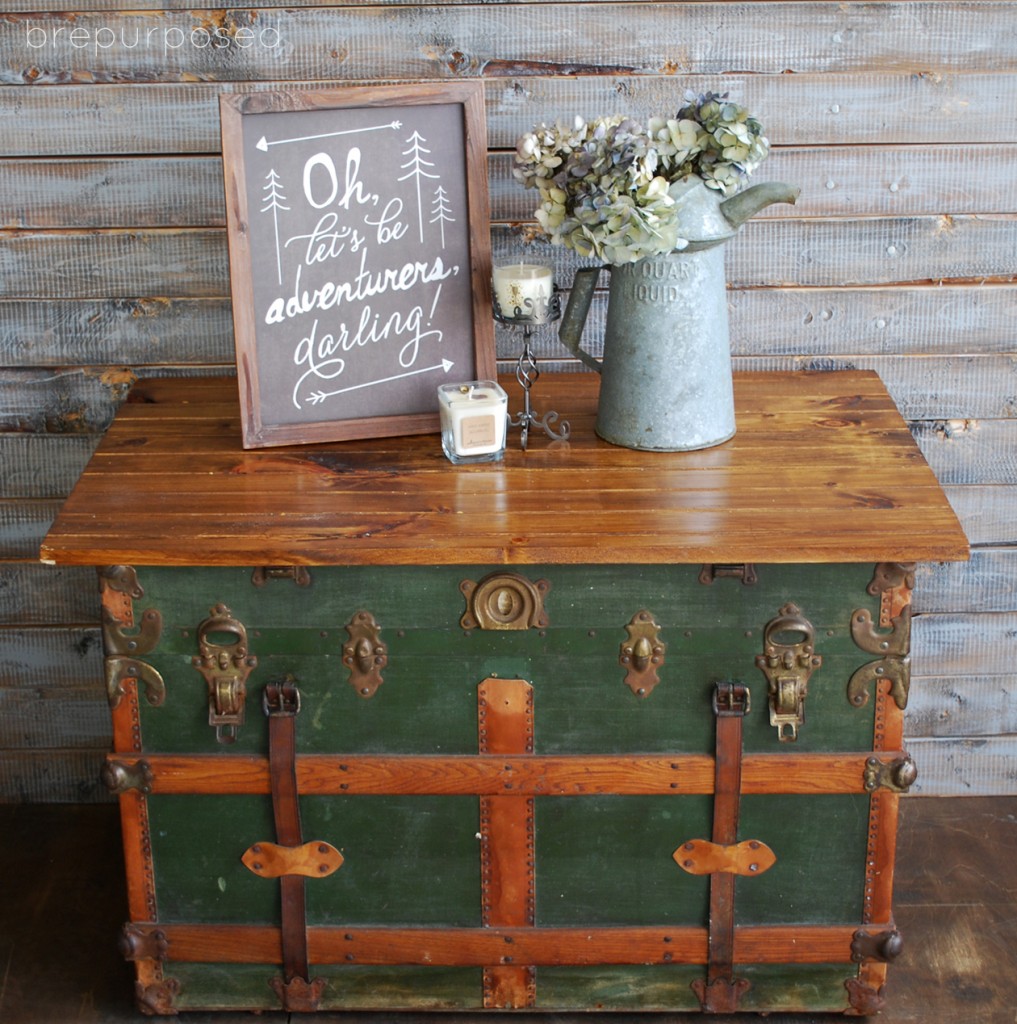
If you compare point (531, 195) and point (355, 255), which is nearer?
point (355, 255)

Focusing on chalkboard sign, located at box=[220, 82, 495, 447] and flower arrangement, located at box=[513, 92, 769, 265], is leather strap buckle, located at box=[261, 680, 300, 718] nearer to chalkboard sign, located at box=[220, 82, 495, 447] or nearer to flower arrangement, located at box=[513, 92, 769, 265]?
chalkboard sign, located at box=[220, 82, 495, 447]

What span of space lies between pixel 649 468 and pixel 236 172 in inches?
27.4

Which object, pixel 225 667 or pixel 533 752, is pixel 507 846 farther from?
pixel 225 667

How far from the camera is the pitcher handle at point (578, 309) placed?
6.32 feet

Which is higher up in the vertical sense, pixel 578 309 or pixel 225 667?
pixel 578 309

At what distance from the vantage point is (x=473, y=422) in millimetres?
1853

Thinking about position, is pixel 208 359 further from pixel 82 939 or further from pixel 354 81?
pixel 82 939

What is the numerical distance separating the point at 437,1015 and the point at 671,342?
103cm

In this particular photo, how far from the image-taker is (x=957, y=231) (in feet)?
7.11

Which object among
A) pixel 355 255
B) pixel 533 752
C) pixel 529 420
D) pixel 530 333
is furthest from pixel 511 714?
pixel 355 255

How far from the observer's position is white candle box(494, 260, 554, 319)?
186 cm

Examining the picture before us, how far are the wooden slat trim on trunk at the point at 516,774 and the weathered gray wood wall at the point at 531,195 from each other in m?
0.65

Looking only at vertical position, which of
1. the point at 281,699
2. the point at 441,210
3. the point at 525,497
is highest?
the point at 441,210

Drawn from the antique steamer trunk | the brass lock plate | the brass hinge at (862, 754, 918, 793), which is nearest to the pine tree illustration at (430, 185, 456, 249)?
the antique steamer trunk
